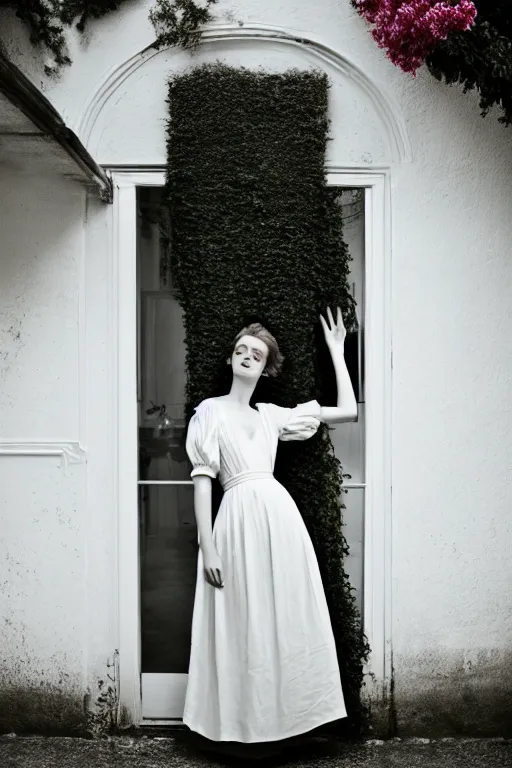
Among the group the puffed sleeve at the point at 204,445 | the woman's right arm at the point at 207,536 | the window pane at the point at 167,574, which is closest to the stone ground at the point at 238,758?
the window pane at the point at 167,574

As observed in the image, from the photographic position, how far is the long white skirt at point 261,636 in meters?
3.92

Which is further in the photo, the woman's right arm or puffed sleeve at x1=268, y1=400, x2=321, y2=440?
puffed sleeve at x1=268, y1=400, x2=321, y2=440

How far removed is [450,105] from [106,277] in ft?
6.70

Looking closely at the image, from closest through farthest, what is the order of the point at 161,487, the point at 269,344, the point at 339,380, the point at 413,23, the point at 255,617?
1. the point at 413,23
2. the point at 255,617
3. the point at 269,344
4. the point at 339,380
5. the point at 161,487

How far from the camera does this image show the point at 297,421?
13.4 feet

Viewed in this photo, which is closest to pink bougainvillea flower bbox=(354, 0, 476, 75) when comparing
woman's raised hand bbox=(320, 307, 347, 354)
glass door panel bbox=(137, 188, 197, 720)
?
woman's raised hand bbox=(320, 307, 347, 354)

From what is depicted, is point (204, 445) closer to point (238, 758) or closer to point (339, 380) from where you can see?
point (339, 380)

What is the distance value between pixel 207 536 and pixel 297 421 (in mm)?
728

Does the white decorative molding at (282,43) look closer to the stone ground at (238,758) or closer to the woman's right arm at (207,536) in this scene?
the woman's right arm at (207,536)

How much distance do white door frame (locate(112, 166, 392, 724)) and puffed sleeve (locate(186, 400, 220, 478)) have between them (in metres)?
0.49

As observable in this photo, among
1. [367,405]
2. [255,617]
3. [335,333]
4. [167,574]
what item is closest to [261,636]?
[255,617]

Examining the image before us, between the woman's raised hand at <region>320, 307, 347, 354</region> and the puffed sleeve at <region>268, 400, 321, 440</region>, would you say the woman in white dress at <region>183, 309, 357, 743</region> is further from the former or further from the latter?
the woman's raised hand at <region>320, 307, 347, 354</region>

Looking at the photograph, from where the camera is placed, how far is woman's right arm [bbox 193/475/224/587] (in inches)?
154

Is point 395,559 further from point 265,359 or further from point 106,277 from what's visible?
point 106,277
